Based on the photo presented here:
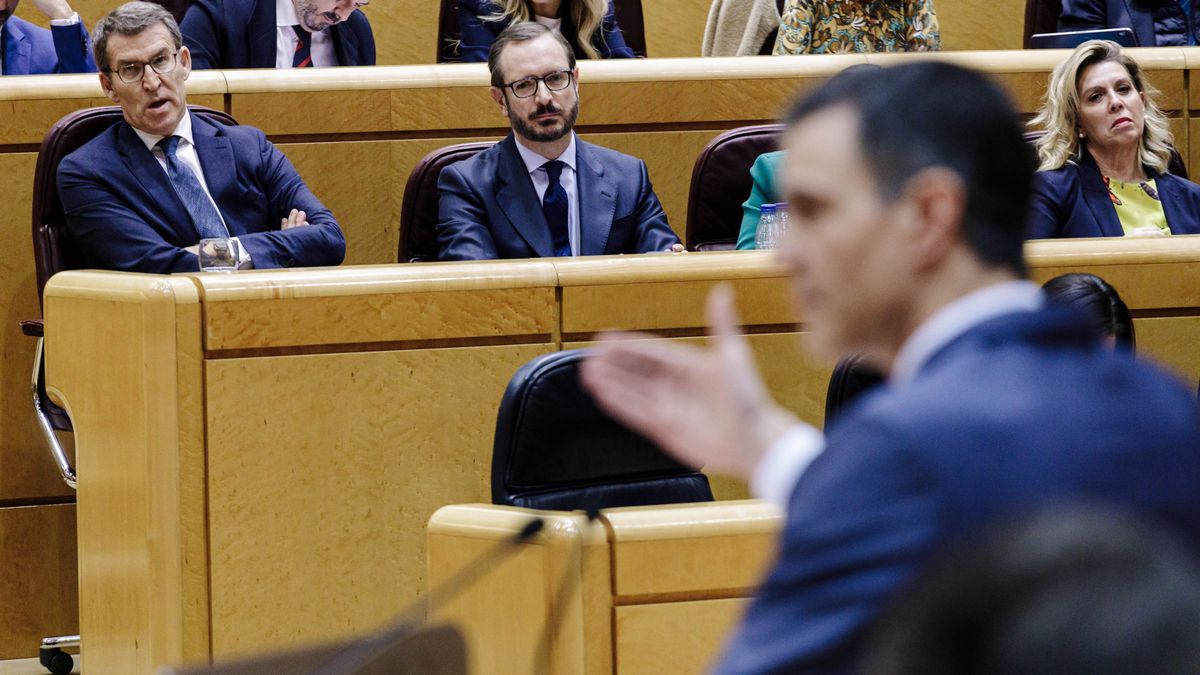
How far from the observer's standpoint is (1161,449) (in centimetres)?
71

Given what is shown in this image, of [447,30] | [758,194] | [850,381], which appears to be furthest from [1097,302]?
[447,30]

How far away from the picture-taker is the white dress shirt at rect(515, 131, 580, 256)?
3.20m

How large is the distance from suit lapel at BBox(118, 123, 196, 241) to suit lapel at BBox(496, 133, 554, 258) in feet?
1.93

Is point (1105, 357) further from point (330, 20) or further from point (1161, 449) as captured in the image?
point (330, 20)

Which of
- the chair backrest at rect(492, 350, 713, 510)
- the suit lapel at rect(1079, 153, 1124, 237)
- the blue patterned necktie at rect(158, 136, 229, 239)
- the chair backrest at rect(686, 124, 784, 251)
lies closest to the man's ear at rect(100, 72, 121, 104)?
the blue patterned necktie at rect(158, 136, 229, 239)

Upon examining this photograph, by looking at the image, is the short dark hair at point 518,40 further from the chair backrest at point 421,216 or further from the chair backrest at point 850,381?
the chair backrest at point 850,381

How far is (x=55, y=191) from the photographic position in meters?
3.11

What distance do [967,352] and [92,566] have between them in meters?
2.06

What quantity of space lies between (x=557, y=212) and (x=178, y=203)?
28.1 inches

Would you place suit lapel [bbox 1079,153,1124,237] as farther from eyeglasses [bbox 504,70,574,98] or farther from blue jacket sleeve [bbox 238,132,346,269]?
blue jacket sleeve [bbox 238,132,346,269]

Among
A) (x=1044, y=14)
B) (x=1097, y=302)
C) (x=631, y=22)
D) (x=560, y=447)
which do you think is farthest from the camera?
(x=1044, y=14)

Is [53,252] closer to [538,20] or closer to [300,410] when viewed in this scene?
[300,410]

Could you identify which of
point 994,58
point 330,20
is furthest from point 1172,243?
point 330,20

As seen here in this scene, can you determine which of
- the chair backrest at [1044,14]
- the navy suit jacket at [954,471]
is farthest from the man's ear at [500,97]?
the navy suit jacket at [954,471]
